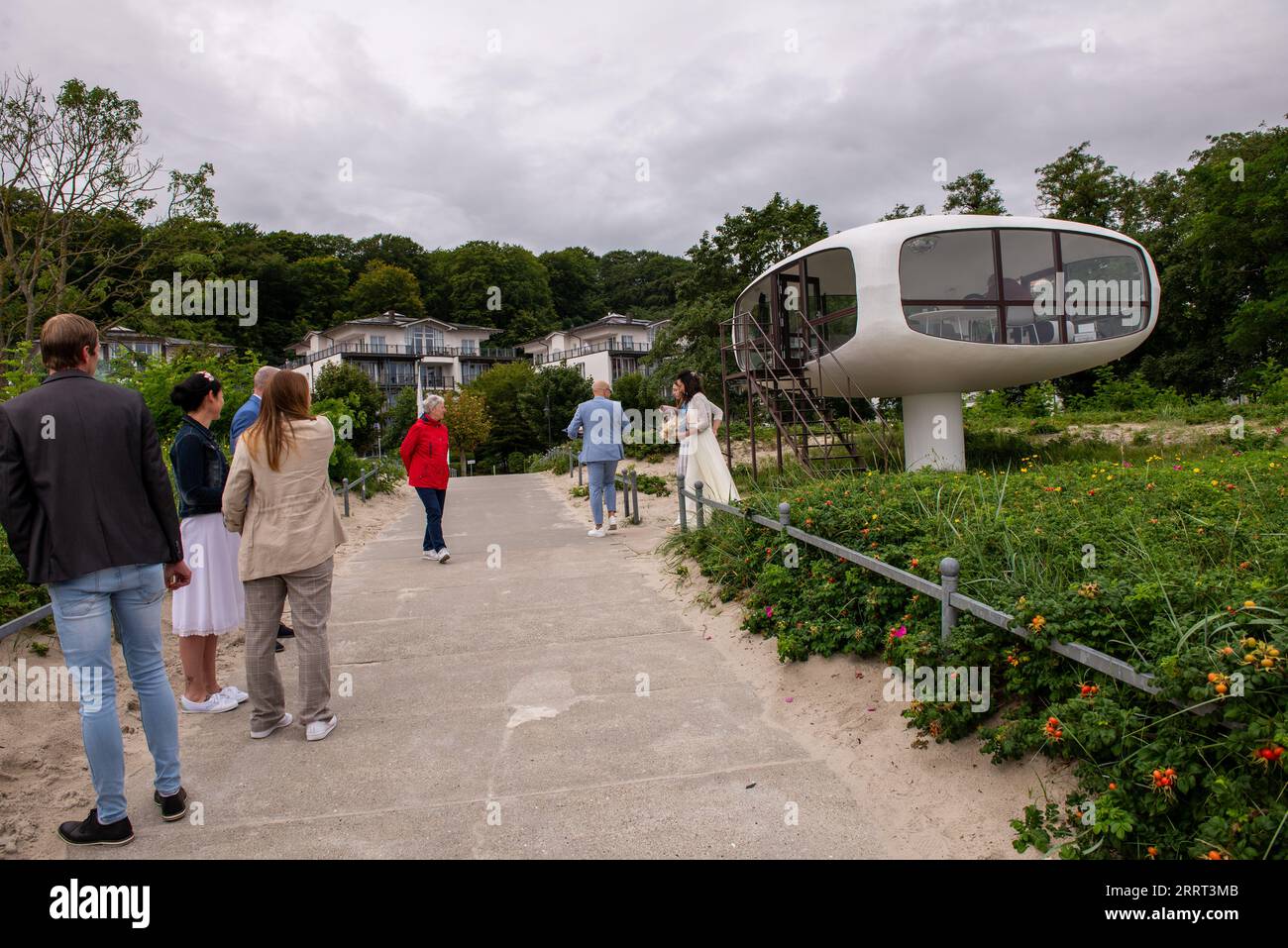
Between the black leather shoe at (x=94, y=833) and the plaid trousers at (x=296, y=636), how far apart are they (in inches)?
42.3

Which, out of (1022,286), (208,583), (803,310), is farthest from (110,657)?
(1022,286)

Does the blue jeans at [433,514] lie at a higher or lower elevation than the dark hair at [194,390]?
lower

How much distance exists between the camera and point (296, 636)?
4449 millimetres

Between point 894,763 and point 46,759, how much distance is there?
13.3 feet

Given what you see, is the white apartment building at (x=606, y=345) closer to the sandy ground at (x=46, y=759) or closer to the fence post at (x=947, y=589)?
the sandy ground at (x=46, y=759)

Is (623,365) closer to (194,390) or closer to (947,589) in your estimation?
(194,390)

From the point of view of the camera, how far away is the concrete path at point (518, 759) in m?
3.39

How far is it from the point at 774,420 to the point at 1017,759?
9.43 m

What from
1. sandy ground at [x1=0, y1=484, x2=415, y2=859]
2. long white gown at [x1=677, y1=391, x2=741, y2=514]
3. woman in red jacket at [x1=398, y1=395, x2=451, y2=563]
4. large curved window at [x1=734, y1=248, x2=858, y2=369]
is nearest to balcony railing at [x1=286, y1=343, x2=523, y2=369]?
large curved window at [x1=734, y1=248, x2=858, y2=369]

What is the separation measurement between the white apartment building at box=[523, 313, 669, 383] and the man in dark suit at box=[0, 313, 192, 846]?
71.9 meters

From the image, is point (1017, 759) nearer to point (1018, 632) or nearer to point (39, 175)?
point (1018, 632)

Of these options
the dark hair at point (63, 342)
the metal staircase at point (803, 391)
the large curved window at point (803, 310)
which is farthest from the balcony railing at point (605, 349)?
the dark hair at point (63, 342)

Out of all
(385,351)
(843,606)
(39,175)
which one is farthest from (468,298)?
(843,606)

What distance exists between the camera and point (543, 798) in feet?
12.3
